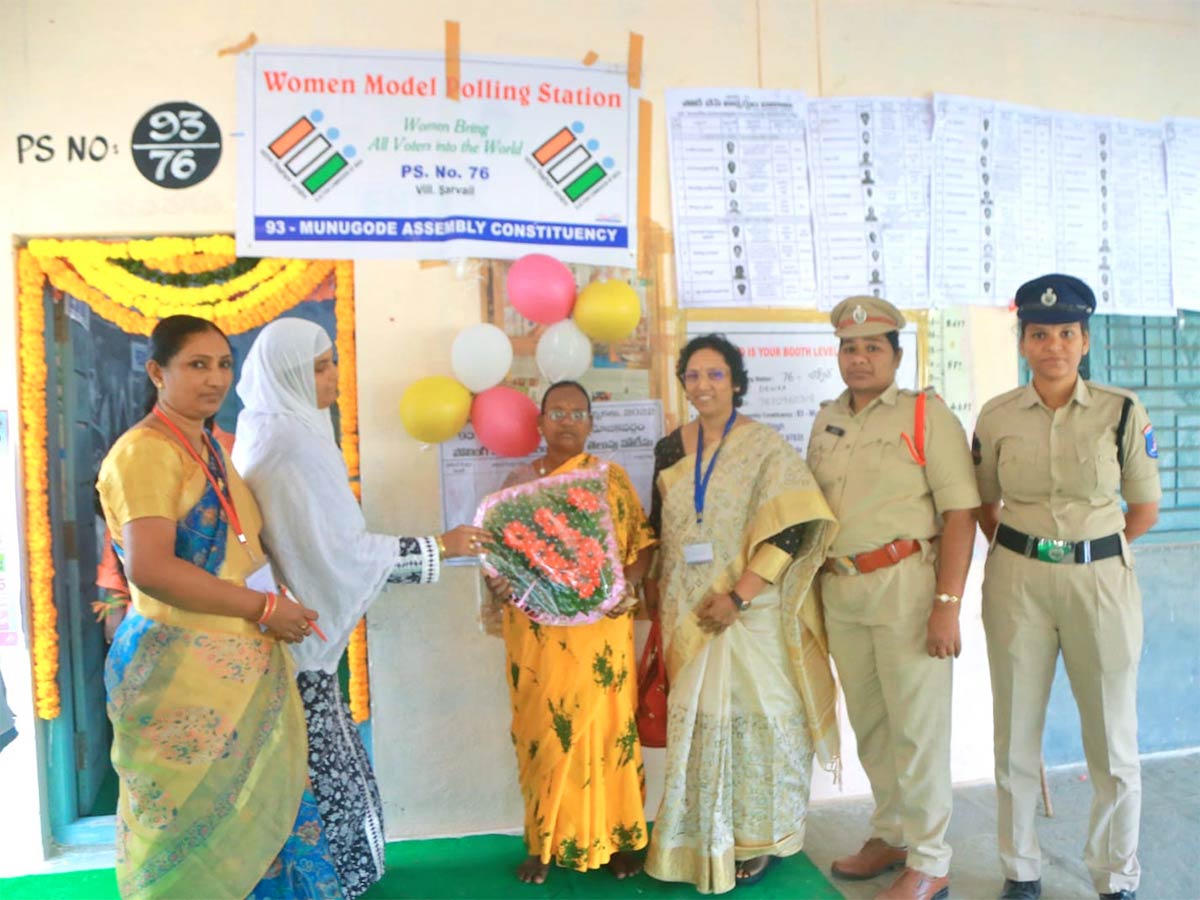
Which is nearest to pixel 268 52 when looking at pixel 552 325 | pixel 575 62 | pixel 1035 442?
pixel 575 62

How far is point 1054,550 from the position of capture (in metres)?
2.50

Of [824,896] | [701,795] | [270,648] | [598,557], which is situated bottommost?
[824,896]

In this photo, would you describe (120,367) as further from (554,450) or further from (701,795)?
(701,795)

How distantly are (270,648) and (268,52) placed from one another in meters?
2.13

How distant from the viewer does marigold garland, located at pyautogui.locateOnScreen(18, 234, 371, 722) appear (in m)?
2.97

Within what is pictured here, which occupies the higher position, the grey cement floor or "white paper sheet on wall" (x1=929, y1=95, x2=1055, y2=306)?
"white paper sheet on wall" (x1=929, y1=95, x2=1055, y2=306)

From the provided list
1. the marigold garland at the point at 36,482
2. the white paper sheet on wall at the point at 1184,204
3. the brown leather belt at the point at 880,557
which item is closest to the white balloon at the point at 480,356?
the brown leather belt at the point at 880,557

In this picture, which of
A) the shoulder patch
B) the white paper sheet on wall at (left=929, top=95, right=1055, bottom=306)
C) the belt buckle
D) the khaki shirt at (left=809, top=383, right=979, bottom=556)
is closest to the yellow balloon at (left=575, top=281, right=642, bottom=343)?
the khaki shirt at (left=809, top=383, right=979, bottom=556)

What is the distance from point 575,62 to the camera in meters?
3.22

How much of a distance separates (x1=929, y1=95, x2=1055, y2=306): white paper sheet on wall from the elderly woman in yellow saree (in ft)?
5.90

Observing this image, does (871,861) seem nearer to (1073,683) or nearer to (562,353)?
(1073,683)

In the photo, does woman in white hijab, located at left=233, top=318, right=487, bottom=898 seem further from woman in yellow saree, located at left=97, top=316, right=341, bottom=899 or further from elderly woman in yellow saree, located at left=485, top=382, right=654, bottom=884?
elderly woman in yellow saree, located at left=485, top=382, right=654, bottom=884

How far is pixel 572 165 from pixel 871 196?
48.5 inches

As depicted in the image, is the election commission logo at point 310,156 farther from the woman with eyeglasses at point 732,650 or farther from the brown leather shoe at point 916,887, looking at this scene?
the brown leather shoe at point 916,887
